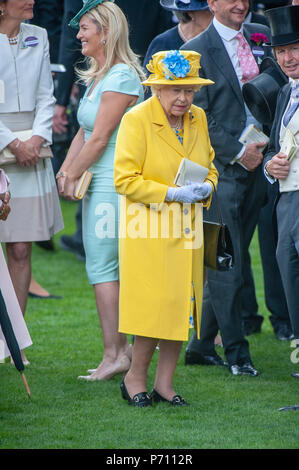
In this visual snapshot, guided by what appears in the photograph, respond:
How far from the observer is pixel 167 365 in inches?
203

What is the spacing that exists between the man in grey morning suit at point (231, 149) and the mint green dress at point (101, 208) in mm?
479

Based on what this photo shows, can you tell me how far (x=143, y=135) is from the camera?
4898 millimetres

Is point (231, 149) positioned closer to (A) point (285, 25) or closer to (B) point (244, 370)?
(A) point (285, 25)

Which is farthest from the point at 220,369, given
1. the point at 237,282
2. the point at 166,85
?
the point at 166,85

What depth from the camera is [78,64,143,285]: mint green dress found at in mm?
5707

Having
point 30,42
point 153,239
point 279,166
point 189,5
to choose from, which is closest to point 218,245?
point 153,239

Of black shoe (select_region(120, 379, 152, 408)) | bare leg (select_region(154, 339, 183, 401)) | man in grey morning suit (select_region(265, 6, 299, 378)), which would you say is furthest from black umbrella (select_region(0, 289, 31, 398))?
man in grey morning suit (select_region(265, 6, 299, 378))

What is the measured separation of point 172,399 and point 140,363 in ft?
0.86

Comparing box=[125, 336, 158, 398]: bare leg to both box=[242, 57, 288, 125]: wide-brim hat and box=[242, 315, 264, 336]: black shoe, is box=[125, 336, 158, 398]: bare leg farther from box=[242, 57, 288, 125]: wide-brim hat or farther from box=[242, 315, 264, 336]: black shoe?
box=[242, 315, 264, 336]: black shoe

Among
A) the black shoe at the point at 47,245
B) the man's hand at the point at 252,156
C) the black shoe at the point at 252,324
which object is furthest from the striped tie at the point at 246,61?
the black shoe at the point at 47,245

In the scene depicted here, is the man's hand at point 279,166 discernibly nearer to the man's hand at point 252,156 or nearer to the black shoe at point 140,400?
the man's hand at point 252,156

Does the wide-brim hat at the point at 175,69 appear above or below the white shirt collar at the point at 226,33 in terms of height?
above

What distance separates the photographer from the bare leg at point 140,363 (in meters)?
5.09

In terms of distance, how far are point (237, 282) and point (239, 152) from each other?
2.66ft
